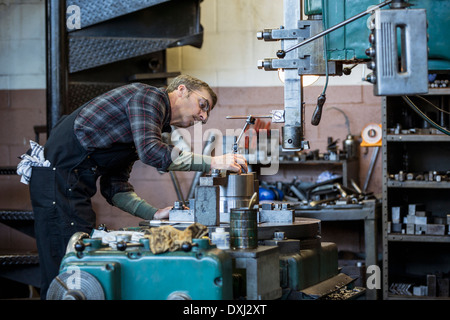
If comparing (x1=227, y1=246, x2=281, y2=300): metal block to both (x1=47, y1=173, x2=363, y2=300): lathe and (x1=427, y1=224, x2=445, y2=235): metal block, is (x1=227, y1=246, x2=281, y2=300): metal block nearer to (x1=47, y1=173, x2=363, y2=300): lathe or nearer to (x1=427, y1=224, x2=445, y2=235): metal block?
(x1=47, y1=173, x2=363, y2=300): lathe

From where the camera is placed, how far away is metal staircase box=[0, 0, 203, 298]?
313cm

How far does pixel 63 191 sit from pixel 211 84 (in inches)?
83.4

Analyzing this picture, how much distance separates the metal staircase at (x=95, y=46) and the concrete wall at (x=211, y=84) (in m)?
0.51

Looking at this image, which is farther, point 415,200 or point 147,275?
point 415,200

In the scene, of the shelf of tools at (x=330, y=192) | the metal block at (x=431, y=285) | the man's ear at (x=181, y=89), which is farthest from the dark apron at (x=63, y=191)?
the metal block at (x=431, y=285)

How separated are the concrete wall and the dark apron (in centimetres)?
189

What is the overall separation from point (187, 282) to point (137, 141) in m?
0.80

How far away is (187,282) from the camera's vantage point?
3.93 feet

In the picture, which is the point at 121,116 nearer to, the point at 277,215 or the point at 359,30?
the point at 277,215

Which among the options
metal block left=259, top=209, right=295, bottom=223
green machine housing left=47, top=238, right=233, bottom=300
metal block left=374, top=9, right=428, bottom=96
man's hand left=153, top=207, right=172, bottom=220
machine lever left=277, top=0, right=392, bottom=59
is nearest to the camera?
green machine housing left=47, top=238, right=233, bottom=300

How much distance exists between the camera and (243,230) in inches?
52.4

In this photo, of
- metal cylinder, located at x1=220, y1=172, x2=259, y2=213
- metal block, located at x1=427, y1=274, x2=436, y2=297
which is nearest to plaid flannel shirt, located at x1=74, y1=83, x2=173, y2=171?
metal cylinder, located at x1=220, y1=172, x2=259, y2=213

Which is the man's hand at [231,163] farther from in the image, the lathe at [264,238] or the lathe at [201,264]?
the lathe at [201,264]

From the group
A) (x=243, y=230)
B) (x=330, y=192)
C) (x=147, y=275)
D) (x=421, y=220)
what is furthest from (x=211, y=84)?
(x=147, y=275)
